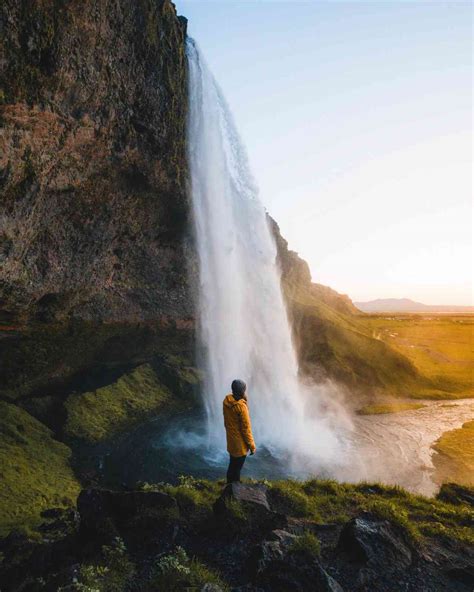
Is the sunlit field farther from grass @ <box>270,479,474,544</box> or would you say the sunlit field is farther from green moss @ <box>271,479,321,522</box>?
green moss @ <box>271,479,321,522</box>

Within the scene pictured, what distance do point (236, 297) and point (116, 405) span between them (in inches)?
509

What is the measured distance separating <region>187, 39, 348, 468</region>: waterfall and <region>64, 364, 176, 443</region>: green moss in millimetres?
4925

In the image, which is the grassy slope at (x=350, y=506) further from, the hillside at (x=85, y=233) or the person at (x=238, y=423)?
the hillside at (x=85, y=233)

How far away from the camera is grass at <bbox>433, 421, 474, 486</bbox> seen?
2214 cm

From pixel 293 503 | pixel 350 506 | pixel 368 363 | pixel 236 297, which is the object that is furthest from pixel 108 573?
pixel 368 363

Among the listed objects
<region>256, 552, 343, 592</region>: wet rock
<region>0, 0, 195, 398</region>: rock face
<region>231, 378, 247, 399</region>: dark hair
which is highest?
<region>0, 0, 195, 398</region>: rock face

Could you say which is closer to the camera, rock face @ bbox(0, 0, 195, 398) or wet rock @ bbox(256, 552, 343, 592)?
wet rock @ bbox(256, 552, 343, 592)

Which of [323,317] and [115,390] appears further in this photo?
[323,317]

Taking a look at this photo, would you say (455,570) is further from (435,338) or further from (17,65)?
(435,338)

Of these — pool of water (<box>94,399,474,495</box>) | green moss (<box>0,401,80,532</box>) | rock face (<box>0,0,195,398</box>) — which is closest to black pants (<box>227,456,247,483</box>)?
green moss (<box>0,401,80,532</box>)

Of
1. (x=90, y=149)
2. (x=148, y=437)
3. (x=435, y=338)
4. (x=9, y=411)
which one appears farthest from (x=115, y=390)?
(x=435, y=338)

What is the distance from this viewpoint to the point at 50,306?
2222cm

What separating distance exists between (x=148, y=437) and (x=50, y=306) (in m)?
11.3

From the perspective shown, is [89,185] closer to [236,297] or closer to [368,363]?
[236,297]
